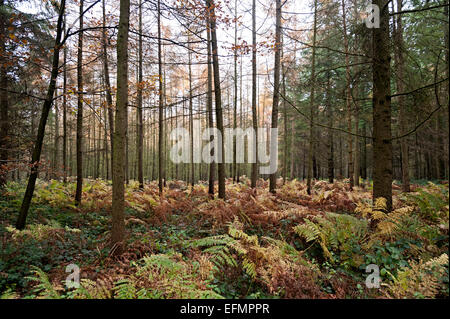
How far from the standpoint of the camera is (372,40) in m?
4.56

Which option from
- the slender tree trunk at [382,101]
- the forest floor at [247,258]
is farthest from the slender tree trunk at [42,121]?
the slender tree trunk at [382,101]

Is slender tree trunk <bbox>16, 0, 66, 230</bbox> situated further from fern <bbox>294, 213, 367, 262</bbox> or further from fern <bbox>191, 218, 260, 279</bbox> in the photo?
fern <bbox>294, 213, 367, 262</bbox>

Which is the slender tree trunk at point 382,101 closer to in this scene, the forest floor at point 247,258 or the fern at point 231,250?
the forest floor at point 247,258

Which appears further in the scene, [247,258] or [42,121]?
[42,121]

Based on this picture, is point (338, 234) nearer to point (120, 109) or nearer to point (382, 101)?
point (382, 101)

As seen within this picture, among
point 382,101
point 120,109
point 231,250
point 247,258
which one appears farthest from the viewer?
point 231,250

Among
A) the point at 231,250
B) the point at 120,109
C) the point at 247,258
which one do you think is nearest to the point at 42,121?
the point at 120,109

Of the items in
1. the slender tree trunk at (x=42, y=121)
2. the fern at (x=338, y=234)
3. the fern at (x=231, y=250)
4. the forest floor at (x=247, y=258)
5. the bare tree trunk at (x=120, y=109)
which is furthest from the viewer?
the slender tree trunk at (x=42, y=121)

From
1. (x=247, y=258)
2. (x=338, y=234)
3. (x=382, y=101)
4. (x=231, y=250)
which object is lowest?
(x=231, y=250)

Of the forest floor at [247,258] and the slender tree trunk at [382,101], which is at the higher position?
the slender tree trunk at [382,101]

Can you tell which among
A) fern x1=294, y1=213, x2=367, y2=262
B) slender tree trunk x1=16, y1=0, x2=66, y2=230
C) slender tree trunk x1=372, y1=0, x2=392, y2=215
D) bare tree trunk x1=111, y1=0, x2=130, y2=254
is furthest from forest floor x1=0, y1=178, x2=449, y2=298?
bare tree trunk x1=111, y1=0, x2=130, y2=254
